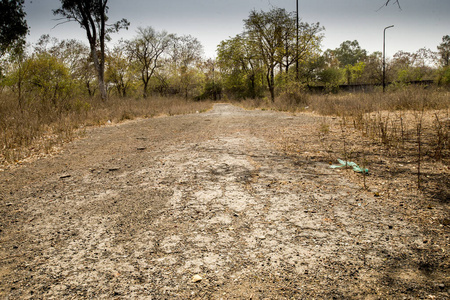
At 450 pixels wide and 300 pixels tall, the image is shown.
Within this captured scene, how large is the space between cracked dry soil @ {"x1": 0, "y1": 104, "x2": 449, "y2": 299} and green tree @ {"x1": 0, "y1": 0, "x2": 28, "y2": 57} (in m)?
10.4

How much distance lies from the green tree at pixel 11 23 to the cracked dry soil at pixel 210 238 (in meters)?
10.4

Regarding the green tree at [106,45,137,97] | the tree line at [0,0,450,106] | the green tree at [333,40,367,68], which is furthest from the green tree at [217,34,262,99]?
the green tree at [333,40,367,68]

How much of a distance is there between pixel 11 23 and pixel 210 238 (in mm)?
13737

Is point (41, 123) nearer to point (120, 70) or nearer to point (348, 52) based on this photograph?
point (120, 70)

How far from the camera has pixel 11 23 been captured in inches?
410

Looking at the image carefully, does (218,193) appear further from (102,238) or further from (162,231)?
(102,238)

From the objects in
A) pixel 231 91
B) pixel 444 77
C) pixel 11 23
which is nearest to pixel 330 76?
pixel 231 91

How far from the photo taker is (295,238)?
5.76ft

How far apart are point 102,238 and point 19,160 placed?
12.3ft


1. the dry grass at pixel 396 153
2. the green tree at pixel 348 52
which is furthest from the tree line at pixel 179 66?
the green tree at pixel 348 52

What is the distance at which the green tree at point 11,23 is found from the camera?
398 inches

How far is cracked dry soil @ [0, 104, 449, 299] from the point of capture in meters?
1.35

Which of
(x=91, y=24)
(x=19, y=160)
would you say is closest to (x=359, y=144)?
(x=19, y=160)

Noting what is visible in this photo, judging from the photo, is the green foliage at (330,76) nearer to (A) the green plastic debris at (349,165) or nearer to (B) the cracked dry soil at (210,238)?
(A) the green plastic debris at (349,165)
